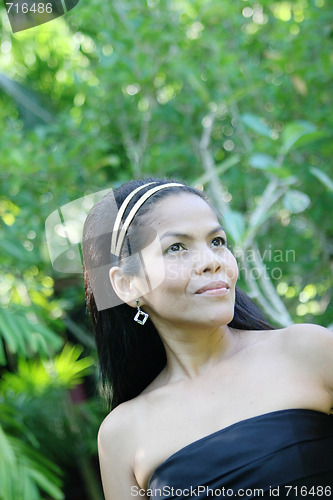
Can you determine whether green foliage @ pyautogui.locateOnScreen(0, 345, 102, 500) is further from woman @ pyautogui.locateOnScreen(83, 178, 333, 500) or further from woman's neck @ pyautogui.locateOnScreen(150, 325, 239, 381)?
woman's neck @ pyautogui.locateOnScreen(150, 325, 239, 381)

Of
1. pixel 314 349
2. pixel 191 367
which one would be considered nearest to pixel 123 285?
pixel 191 367

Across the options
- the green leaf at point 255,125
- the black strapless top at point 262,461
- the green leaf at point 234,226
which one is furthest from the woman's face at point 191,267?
the green leaf at point 255,125

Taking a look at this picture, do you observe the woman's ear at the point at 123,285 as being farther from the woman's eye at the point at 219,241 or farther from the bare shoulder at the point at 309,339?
the bare shoulder at the point at 309,339

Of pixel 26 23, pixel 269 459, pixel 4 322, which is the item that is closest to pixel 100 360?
pixel 269 459

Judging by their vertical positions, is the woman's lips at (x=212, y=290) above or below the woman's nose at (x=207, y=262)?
below

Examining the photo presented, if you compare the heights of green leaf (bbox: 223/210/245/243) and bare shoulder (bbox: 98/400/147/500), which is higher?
green leaf (bbox: 223/210/245/243)

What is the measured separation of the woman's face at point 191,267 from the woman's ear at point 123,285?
0.24ft

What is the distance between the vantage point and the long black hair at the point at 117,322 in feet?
5.26

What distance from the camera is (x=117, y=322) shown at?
1.68 meters

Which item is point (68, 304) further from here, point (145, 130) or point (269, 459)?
point (269, 459)

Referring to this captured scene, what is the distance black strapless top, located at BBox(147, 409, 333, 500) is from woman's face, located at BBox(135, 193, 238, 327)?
239mm

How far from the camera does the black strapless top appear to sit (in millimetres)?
1251

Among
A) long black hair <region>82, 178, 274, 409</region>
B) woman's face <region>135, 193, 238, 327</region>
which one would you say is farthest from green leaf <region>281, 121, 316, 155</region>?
woman's face <region>135, 193, 238, 327</region>

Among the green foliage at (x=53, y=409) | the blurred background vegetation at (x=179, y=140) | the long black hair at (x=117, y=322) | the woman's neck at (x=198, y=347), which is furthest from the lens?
the green foliage at (x=53, y=409)
